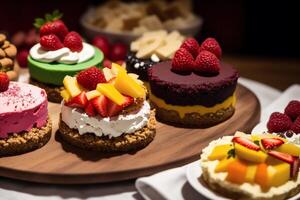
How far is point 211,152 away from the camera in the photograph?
2.12 meters

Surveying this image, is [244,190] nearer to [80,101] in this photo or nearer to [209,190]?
[209,190]

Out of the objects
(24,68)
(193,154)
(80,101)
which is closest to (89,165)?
(80,101)

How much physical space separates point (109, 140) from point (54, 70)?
58 centimetres

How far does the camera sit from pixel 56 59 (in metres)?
2.86

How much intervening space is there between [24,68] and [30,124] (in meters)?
1.11

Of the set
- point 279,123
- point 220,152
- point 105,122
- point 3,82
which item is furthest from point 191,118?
point 3,82

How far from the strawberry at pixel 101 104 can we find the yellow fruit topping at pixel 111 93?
0.06 ft

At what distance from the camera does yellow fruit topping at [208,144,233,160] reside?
6.77ft

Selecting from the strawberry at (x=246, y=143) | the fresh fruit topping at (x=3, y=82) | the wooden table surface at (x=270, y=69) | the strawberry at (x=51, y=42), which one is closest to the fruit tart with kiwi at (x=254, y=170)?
the strawberry at (x=246, y=143)

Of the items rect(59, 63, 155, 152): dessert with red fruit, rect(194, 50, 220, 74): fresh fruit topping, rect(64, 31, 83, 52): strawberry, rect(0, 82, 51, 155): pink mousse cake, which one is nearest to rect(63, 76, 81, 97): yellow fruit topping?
rect(59, 63, 155, 152): dessert with red fruit

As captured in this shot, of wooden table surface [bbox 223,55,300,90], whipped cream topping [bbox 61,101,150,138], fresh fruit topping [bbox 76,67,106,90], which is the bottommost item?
wooden table surface [bbox 223,55,300,90]

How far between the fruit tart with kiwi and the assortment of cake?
703mm

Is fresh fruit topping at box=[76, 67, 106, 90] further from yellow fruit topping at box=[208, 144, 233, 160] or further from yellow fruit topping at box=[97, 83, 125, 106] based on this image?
yellow fruit topping at box=[208, 144, 233, 160]

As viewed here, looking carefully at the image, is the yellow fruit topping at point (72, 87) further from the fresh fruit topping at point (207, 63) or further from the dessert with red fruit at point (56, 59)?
the fresh fruit topping at point (207, 63)
